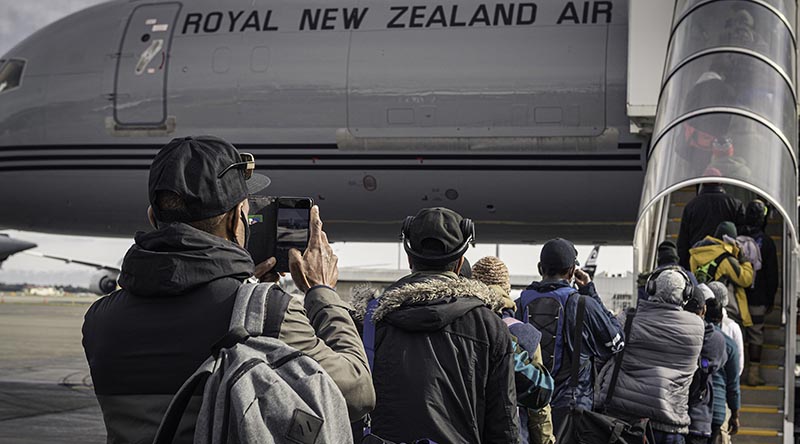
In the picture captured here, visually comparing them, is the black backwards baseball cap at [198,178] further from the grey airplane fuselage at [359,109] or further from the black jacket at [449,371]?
the grey airplane fuselage at [359,109]

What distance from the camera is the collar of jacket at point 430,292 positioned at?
3473mm

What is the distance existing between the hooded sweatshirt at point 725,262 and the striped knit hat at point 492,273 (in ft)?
14.9

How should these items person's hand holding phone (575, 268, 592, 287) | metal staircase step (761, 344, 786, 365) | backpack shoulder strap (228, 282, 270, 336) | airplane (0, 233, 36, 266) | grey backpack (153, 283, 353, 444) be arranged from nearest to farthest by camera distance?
grey backpack (153, 283, 353, 444), backpack shoulder strap (228, 282, 270, 336), person's hand holding phone (575, 268, 592, 287), metal staircase step (761, 344, 786, 365), airplane (0, 233, 36, 266)

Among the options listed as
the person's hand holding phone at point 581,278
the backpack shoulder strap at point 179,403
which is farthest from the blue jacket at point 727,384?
the backpack shoulder strap at point 179,403

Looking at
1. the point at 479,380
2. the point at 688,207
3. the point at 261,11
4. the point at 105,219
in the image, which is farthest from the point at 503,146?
the point at 479,380

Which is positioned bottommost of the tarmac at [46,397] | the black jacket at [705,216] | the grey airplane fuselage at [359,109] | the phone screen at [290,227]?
the tarmac at [46,397]

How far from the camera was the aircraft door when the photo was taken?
13086 millimetres

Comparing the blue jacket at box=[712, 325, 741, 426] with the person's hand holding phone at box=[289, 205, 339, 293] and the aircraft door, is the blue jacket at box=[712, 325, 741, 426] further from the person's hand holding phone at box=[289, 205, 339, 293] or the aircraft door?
the aircraft door

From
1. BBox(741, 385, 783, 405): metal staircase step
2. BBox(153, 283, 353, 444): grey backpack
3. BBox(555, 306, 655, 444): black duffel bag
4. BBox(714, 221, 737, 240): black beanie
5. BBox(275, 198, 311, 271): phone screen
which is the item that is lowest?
BBox(555, 306, 655, 444): black duffel bag

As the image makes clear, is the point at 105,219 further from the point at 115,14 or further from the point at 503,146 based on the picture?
the point at 503,146

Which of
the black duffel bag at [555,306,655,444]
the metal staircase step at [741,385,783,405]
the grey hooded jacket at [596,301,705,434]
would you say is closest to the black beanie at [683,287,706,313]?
the grey hooded jacket at [596,301,705,434]

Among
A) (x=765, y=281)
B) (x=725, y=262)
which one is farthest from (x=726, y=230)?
(x=765, y=281)

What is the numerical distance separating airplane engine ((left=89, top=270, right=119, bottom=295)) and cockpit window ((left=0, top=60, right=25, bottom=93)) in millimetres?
31327

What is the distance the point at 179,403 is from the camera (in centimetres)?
211
